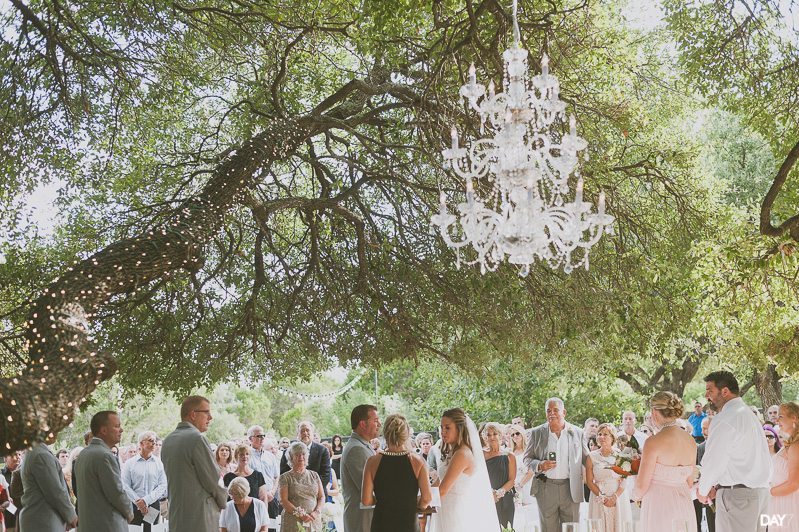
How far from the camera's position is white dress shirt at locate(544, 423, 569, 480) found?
9219 mm

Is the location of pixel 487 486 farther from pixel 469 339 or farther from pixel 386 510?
pixel 469 339

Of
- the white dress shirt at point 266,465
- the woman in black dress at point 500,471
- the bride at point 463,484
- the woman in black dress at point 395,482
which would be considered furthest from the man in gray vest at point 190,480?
the white dress shirt at point 266,465

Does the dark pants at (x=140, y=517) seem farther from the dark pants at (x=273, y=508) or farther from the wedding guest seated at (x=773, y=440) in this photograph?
the wedding guest seated at (x=773, y=440)

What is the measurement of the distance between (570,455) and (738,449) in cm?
211

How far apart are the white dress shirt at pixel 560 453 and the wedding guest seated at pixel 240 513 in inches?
118

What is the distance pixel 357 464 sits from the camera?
7441 mm

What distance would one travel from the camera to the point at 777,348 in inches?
409

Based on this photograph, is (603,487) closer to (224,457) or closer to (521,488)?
(521,488)

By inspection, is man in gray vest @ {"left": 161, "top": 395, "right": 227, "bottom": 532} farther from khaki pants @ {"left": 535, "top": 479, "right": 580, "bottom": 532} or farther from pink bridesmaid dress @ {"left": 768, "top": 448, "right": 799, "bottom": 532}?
pink bridesmaid dress @ {"left": 768, "top": 448, "right": 799, "bottom": 532}

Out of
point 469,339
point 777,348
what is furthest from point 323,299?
point 777,348

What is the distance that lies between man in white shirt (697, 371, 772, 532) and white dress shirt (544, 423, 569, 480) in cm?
183

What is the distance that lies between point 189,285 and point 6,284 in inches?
78.8

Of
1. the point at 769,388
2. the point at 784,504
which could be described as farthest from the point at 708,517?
the point at 769,388

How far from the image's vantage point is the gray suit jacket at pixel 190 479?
278 inches
